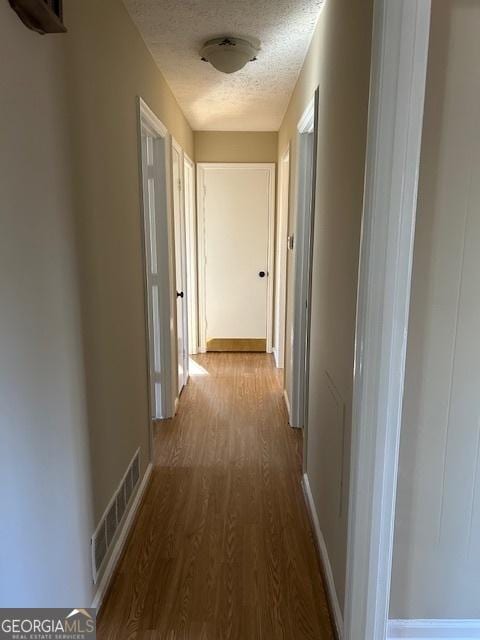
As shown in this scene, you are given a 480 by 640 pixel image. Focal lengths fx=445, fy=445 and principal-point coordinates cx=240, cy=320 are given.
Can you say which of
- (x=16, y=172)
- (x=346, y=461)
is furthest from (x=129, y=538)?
(x=16, y=172)

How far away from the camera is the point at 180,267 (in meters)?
3.93

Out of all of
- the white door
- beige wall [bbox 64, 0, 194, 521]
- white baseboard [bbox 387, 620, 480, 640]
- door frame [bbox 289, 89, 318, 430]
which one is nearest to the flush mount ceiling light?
beige wall [bbox 64, 0, 194, 521]

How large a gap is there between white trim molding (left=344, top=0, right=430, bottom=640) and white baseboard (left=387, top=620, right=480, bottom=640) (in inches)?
7.7

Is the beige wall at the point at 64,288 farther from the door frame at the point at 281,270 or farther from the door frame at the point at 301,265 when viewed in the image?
the door frame at the point at 281,270

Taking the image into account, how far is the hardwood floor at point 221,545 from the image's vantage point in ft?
5.37

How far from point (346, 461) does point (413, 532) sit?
0.99 ft

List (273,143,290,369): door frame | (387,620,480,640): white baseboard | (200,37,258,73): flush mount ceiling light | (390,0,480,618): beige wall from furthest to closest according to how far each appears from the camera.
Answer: (273,143,290,369): door frame < (200,37,258,73): flush mount ceiling light < (387,620,480,640): white baseboard < (390,0,480,618): beige wall

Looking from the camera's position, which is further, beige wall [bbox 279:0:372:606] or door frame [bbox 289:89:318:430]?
door frame [bbox 289:89:318:430]

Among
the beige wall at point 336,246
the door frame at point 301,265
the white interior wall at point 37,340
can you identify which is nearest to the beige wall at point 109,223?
the white interior wall at point 37,340

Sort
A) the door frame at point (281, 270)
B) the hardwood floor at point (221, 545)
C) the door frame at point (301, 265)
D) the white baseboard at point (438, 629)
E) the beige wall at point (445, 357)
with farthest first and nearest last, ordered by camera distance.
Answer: the door frame at point (281, 270), the door frame at point (301, 265), the hardwood floor at point (221, 545), the white baseboard at point (438, 629), the beige wall at point (445, 357)

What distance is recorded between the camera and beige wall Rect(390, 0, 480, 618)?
1232 mm

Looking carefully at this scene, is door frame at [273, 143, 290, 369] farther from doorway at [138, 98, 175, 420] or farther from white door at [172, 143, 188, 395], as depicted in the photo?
doorway at [138, 98, 175, 420]

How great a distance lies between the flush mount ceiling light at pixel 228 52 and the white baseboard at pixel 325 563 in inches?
91.1

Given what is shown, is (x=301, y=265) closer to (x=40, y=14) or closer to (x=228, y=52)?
(x=228, y=52)
